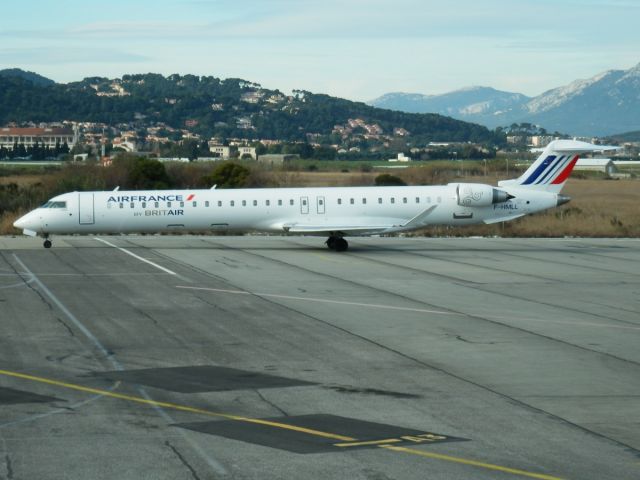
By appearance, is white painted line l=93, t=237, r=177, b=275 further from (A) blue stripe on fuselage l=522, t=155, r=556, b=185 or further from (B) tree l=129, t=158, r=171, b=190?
(B) tree l=129, t=158, r=171, b=190

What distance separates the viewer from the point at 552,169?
3991 centimetres

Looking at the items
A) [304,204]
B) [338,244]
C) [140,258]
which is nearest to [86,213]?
[140,258]

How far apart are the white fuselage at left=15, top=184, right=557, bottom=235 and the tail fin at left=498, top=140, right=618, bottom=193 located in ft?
8.19

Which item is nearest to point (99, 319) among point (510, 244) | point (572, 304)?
point (572, 304)

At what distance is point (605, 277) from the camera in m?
31.0

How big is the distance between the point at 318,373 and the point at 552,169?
25530 millimetres

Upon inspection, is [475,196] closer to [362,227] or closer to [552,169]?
[552,169]

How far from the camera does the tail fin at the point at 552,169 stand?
3972cm

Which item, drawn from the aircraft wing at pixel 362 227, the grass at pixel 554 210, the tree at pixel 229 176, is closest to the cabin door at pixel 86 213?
the aircraft wing at pixel 362 227

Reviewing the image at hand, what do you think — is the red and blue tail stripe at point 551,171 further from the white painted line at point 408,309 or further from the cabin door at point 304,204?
the white painted line at point 408,309

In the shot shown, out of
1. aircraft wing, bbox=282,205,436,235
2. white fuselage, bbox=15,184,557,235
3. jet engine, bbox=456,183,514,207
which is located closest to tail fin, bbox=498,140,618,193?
jet engine, bbox=456,183,514,207

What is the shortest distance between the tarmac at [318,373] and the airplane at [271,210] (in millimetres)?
5595

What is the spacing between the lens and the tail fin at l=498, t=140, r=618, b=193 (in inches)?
1564

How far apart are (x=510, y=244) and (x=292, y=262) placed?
464 inches
